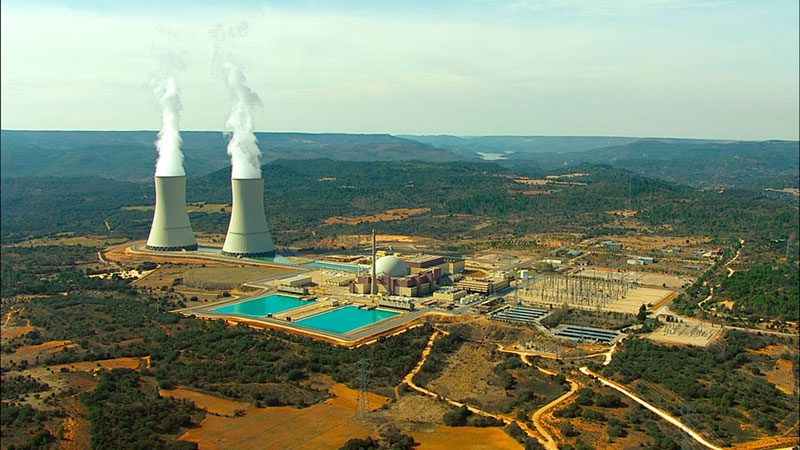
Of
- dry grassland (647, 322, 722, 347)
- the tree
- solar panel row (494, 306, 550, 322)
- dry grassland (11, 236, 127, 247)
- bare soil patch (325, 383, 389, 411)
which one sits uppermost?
the tree

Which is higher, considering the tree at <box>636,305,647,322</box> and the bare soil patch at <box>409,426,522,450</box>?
the tree at <box>636,305,647,322</box>

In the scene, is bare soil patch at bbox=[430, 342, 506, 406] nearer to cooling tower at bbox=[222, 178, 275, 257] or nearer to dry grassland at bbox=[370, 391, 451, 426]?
dry grassland at bbox=[370, 391, 451, 426]

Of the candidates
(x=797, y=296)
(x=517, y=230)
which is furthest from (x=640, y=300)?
(x=517, y=230)

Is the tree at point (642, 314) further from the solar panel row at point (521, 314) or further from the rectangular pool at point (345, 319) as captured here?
the rectangular pool at point (345, 319)

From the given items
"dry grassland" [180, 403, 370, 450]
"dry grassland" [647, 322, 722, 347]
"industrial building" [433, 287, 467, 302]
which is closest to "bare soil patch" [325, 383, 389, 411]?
"dry grassland" [180, 403, 370, 450]

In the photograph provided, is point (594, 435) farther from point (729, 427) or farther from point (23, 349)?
point (23, 349)

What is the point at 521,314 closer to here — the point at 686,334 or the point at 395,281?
the point at 686,334
